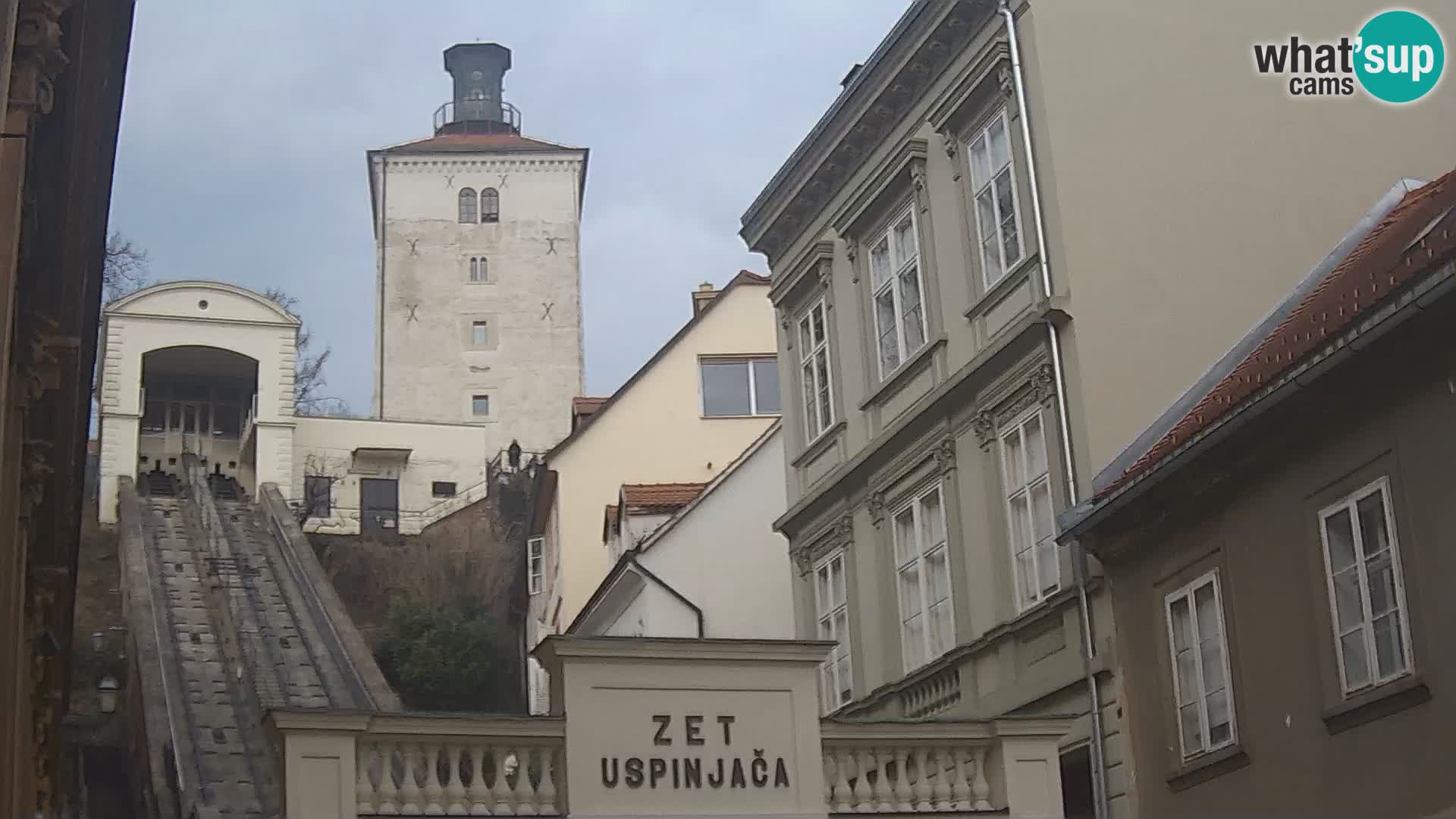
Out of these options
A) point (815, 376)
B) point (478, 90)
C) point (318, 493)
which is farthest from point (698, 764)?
point (478, 90)

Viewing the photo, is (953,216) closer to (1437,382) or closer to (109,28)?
(1437,382)

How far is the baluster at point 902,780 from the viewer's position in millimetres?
15656

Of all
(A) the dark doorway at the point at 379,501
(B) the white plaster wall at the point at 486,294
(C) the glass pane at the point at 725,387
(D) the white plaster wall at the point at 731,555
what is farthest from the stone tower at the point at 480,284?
Result: (D) the white plaster wall at the point at 731,555

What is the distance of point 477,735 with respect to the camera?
14477mm

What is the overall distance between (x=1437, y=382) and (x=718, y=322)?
26455 millimetres

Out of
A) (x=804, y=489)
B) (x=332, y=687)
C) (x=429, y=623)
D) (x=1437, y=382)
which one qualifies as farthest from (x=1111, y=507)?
(x=429, y=623)

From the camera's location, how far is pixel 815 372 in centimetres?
2547

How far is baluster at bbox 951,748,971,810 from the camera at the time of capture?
51.9 ft

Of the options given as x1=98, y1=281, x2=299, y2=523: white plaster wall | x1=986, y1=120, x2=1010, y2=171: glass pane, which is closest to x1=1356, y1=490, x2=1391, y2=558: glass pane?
x1=986, y1=120, x2=1010, y2=171: glass pane

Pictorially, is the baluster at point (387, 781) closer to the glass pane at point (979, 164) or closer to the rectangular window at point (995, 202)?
the rectangular window at point (995, 202)

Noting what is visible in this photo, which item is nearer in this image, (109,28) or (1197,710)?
(109,28)

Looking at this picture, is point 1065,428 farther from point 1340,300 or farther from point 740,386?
point 740,386

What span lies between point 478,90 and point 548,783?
84856mm

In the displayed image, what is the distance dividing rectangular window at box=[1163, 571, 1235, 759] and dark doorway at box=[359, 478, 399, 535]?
4753 centimetres
